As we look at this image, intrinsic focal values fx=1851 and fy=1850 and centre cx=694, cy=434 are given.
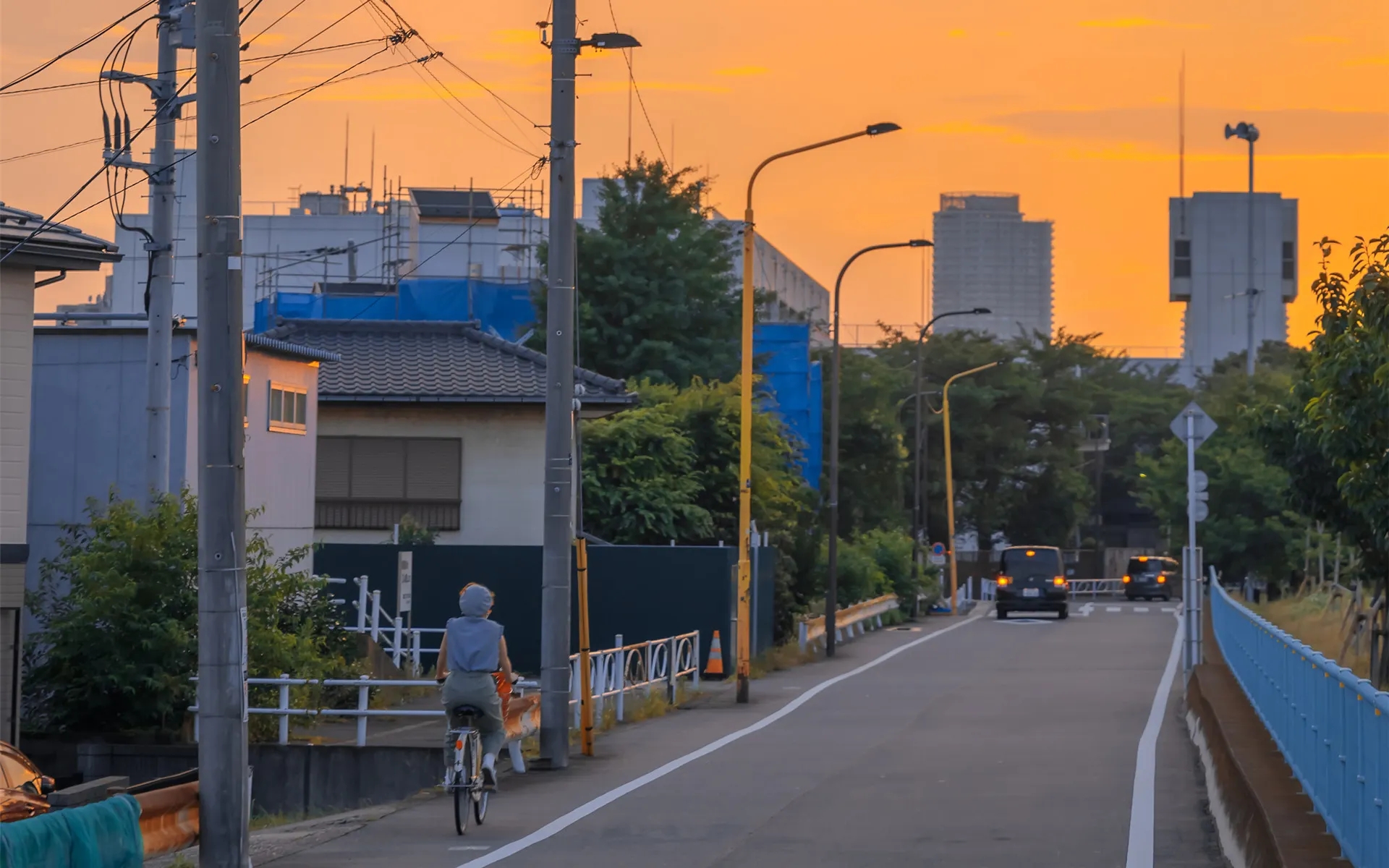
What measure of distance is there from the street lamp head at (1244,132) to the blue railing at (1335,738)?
77244 millimetres

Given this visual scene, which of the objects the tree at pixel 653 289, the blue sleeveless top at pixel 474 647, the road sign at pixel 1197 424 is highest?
the tree at pixel 653 289

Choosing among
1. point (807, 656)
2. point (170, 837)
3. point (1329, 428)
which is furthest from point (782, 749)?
point (807, 656)

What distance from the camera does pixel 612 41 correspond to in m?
17.8

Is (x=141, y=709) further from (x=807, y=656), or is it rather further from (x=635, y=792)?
(x=807, y=656)

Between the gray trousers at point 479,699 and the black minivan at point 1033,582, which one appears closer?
the gray trousers at point 479,699

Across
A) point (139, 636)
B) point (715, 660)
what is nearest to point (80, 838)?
point (139, 636)

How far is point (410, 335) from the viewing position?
3794 cm

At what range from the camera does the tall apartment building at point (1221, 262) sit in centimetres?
12938

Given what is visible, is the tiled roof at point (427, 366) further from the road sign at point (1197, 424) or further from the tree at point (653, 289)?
the tree at point (653, 289)

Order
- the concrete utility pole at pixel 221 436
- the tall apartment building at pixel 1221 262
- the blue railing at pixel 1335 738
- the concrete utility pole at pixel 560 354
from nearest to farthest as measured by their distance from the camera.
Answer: the blue railing at pixel 1335 738 < the concrete utility pole at pixel 221 436 < the concrete utility pole at pixel 560 354 < the tall apartment building at pixel 1221 262

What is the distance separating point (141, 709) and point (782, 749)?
7.02 metres

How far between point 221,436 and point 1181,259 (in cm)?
12850

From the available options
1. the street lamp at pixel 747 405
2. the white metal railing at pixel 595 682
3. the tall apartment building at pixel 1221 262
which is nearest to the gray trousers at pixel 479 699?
the white metal railing at pixel 595 682

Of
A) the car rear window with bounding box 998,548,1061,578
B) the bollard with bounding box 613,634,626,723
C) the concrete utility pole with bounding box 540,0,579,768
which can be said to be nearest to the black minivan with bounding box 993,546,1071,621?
the car rear window with bounding box 998,548,1061,578
